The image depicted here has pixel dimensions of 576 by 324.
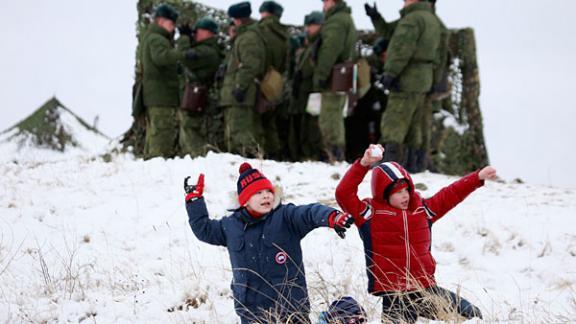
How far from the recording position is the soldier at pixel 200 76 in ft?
30.0

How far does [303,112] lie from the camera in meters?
9.40

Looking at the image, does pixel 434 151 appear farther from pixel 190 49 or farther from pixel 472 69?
pixel 190 49

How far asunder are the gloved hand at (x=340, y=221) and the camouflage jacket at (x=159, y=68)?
6.24 m

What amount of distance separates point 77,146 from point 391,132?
9618mm

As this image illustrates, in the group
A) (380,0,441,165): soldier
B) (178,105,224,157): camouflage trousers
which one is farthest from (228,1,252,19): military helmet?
(380,0,441,165): soldier

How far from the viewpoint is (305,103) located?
9.30m

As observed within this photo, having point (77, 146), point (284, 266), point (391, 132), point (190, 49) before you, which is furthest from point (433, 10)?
point (77, 146)

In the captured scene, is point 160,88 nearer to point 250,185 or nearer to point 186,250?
point 186,250

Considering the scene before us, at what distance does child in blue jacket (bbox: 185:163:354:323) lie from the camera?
340cm

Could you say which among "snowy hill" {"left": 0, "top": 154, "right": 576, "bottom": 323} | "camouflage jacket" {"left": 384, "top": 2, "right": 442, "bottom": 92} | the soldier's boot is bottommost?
"snowy hill" {"left": 0, "top": 154, "right": 576, "bottom": 323}

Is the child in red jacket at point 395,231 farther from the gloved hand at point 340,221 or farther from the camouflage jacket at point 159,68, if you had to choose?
the camouflage jacket at point 159,68

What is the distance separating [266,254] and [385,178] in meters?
0.79

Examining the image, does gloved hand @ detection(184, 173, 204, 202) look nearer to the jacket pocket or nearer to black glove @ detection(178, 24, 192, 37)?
the jacket pocket

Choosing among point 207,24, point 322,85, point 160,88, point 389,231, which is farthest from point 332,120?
point 389,231
